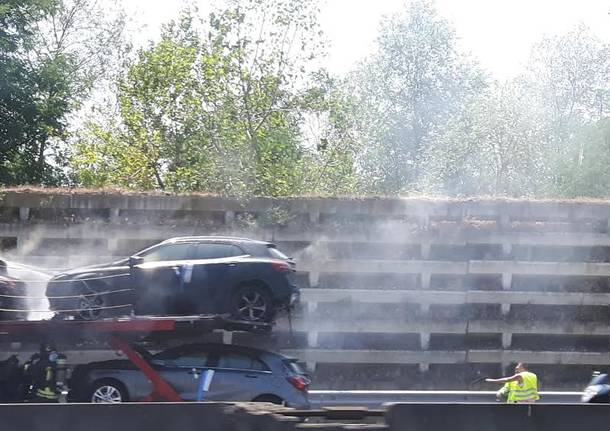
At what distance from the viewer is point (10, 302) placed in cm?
1436

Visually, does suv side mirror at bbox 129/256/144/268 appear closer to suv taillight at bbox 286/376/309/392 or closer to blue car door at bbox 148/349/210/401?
blue car door at bbox 148/349/210/401

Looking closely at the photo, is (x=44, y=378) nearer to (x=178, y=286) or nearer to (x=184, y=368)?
(x=184, y=368)

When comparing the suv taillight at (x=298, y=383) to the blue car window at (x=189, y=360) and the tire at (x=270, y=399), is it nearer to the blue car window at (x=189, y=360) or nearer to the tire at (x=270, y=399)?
the tire at (x=270, y=399)

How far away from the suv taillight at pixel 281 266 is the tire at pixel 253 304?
0.37 metres

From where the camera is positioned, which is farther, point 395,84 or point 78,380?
point 395,84

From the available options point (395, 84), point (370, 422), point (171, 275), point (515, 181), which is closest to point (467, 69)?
point (395, 84)

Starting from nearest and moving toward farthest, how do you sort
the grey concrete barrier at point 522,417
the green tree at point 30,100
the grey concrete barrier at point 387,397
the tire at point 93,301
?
the grey concrete barrier at point 522,417 < the tire at point 93,301 < the grey concrete barrier at point 387,397 < the green tree at point 30,100

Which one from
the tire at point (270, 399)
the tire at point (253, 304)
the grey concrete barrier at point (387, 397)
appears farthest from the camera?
the grey concrete barrier at point (387, 397)

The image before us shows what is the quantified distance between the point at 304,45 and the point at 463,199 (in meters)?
9.67

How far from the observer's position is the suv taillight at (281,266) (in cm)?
1512

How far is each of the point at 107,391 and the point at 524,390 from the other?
6740 mm

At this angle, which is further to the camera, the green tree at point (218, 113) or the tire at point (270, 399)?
the green tree at point (218, 113)

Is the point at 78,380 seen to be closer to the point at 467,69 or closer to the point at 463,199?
the point at 463,199

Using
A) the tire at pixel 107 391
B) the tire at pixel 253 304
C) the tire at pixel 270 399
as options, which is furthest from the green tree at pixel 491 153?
the tire at pixel 107 391
